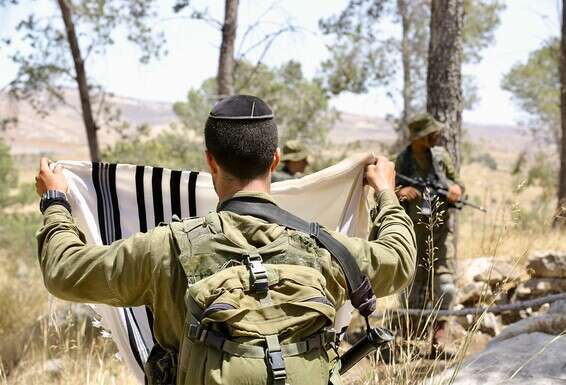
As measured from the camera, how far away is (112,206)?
2.84m

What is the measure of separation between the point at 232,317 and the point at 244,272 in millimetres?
119

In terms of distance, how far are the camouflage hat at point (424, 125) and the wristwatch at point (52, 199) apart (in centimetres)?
380

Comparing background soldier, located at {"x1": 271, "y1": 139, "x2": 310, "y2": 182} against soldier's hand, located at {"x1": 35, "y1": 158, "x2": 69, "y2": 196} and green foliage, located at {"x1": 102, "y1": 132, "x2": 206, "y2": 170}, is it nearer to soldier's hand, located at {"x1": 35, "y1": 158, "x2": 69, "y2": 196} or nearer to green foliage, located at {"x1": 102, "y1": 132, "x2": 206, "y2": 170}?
soldier's hand, located at {"x1": 35, "y1": 158, "x2": 69, "y2": 196}

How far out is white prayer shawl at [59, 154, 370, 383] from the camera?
9.04ft

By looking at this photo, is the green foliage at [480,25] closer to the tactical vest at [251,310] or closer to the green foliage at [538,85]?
the green foliage at [538,85]

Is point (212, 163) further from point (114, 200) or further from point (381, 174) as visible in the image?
point (114, 200)

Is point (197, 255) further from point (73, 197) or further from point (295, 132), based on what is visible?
point (295, 132)

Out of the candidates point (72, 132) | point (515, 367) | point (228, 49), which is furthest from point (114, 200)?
point (72, 132)

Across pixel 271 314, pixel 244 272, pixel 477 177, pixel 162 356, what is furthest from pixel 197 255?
pixel 477 177

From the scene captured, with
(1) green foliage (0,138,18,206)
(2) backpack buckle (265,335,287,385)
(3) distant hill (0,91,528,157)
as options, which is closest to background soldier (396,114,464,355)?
(2) backpack buckle (265,335,287,385)

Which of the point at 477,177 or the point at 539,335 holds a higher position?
the point at 539,335

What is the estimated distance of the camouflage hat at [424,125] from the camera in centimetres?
535

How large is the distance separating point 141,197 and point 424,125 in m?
3.11

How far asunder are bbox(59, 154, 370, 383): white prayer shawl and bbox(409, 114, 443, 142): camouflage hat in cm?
275
